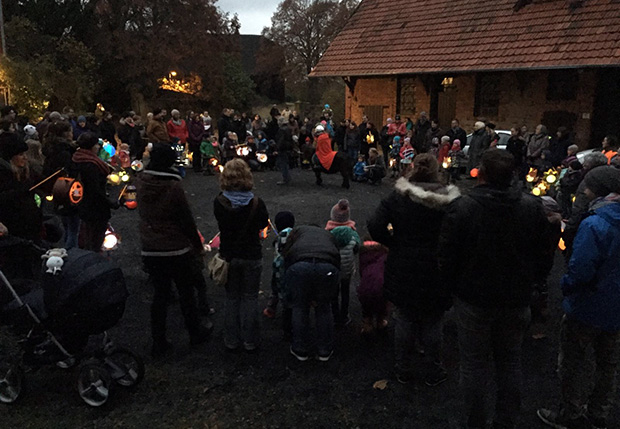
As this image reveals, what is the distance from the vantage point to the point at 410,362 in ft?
14.5

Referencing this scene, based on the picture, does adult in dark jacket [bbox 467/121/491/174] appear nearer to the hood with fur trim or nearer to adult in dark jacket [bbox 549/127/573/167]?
adult in dark jacket [bbox 549/127/573/167]

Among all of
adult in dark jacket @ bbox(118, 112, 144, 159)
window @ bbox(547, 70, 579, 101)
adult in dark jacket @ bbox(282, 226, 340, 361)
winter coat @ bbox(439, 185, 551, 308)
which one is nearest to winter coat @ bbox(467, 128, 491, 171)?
window @ bbox(547, 70, 579, 101)

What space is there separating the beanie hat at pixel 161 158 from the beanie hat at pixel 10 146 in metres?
2.07

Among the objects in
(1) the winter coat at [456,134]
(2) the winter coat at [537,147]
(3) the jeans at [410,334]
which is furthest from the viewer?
(1) the winter coat at [456,134]

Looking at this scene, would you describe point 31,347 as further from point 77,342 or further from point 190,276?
point 190,276

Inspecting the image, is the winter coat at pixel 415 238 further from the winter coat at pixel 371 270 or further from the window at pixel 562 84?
the window at pixel 562 84

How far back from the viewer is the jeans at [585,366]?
11.5 ft

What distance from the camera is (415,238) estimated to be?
401 cm

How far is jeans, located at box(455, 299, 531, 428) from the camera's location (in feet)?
10.9

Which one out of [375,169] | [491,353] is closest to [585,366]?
[491,353]

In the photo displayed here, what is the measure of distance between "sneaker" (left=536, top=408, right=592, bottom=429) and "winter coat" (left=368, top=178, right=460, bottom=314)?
3.46ft

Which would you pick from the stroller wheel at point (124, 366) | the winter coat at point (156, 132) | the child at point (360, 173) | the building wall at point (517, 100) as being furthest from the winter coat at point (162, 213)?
the building wall at point (517, 100)

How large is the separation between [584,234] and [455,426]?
1.70 meters

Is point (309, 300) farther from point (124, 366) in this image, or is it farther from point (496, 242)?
point (496, 242)
